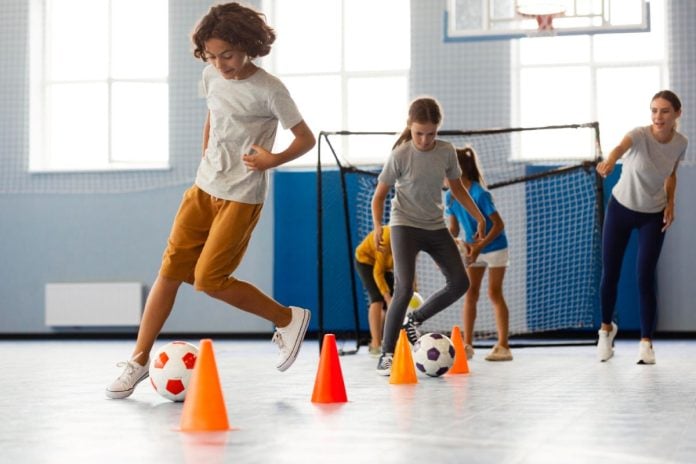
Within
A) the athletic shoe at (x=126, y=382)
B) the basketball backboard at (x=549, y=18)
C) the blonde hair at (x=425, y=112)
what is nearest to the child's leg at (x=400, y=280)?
the blonde hair at (x=425, y=112)

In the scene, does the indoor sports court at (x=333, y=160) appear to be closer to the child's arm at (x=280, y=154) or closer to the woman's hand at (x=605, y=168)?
the woman's hand at (x=605, y=168)

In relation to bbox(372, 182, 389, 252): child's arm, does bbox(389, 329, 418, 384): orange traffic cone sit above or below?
below

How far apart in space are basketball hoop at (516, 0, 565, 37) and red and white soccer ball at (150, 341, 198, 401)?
4.76 m

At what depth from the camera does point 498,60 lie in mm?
10125

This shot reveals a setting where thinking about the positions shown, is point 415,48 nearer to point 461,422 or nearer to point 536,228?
point 536,228

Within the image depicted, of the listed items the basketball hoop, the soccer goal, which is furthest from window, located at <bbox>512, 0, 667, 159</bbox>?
the basketball hoop

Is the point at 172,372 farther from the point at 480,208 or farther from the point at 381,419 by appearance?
the point at 480,208

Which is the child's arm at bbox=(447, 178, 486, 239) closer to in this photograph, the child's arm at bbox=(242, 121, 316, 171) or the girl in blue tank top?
the girl in blue tank top

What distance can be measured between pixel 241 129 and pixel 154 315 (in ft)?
2.79

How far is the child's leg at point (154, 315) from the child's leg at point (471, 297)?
2861 mm

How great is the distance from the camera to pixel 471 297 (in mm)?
6785

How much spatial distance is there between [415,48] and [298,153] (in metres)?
6.23

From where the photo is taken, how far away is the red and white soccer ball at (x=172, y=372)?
403 cm

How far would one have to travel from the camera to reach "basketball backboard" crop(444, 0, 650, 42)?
7.86 metres
